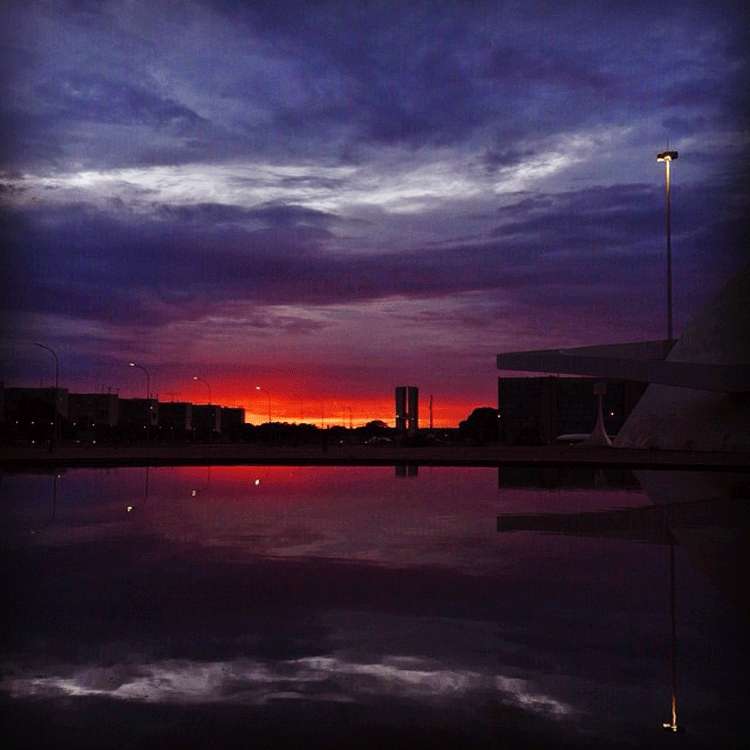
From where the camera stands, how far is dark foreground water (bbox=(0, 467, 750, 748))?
6.07 metres

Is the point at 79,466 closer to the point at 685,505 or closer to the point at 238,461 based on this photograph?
the point at 238,461

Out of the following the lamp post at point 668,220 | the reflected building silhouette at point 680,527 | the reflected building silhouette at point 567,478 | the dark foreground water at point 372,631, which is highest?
the lamp post at point 668,220

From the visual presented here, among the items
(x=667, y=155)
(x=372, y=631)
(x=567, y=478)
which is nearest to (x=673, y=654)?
(x=372, y=631)

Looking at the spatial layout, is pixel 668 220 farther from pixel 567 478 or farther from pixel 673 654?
pixel 673 654

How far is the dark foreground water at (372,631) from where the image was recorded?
6.07 meters

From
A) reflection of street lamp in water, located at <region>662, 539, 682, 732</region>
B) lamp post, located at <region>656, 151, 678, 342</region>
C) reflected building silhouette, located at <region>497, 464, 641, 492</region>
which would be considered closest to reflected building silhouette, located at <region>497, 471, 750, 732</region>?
reflection of street lamp in water, located at <region>662, 539, 682, 732</region>

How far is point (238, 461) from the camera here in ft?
147

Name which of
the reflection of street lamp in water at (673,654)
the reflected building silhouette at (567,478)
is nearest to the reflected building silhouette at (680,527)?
the reflection of street lamp in water at (673,654)

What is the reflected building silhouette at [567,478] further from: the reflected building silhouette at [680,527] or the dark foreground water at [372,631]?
the dark foreground water at [372,631]

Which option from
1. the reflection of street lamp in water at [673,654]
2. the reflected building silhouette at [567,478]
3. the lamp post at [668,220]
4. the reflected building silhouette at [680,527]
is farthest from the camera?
the lamp post at [668,220]

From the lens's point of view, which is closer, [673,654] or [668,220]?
[673,654]

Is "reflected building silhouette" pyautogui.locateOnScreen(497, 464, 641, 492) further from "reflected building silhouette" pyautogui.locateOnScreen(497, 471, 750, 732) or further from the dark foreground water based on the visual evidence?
the dark foreground water

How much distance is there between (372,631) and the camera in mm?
8680

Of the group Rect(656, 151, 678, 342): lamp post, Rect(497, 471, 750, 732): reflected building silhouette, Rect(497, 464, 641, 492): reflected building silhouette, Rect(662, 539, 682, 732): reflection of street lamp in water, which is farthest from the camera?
Rect(656, 151, 678, 342): lamp post
